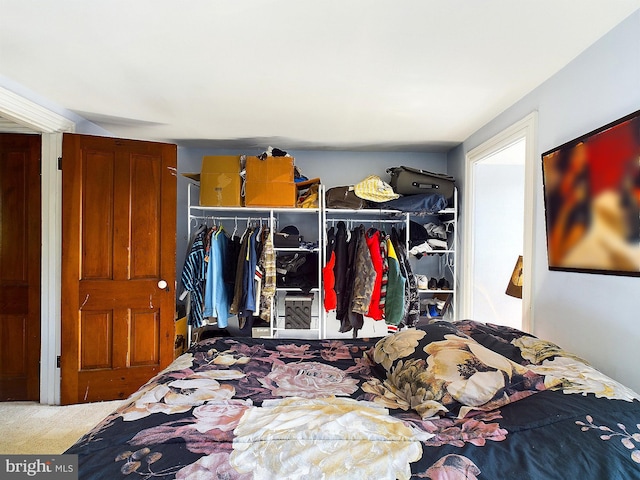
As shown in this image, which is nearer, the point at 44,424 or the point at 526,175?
the point at 526,175

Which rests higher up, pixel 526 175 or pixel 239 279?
pixel 526 175

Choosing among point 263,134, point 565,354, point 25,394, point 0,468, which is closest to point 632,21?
point 565,354

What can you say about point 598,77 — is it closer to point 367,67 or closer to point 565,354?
point 367,67

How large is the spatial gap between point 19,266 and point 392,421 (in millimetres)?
2910

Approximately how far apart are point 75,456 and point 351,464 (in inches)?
26.8

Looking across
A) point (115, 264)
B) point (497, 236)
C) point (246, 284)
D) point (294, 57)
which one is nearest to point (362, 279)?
point (246, 284)

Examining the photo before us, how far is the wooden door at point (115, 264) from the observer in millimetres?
2277

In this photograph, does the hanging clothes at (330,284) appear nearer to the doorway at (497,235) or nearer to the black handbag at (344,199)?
the black handbag at (344,199)

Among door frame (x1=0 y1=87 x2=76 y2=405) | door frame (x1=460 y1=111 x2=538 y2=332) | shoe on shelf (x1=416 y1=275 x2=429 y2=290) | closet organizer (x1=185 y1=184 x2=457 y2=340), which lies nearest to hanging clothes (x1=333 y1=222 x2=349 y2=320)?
closet organizer (x1=185 y1=184 x2=457 y2=340)

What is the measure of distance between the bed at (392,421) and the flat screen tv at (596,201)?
1.44 ft

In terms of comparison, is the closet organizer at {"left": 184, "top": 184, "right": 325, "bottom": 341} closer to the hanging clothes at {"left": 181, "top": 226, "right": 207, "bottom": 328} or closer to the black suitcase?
the hanging clothes at {"left": 181, "top": 226, "right": 207, "bottom": 328}

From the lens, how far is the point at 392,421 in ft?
3.04

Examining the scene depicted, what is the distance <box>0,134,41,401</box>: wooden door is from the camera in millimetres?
2367

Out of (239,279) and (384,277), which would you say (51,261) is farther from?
(384,277)
